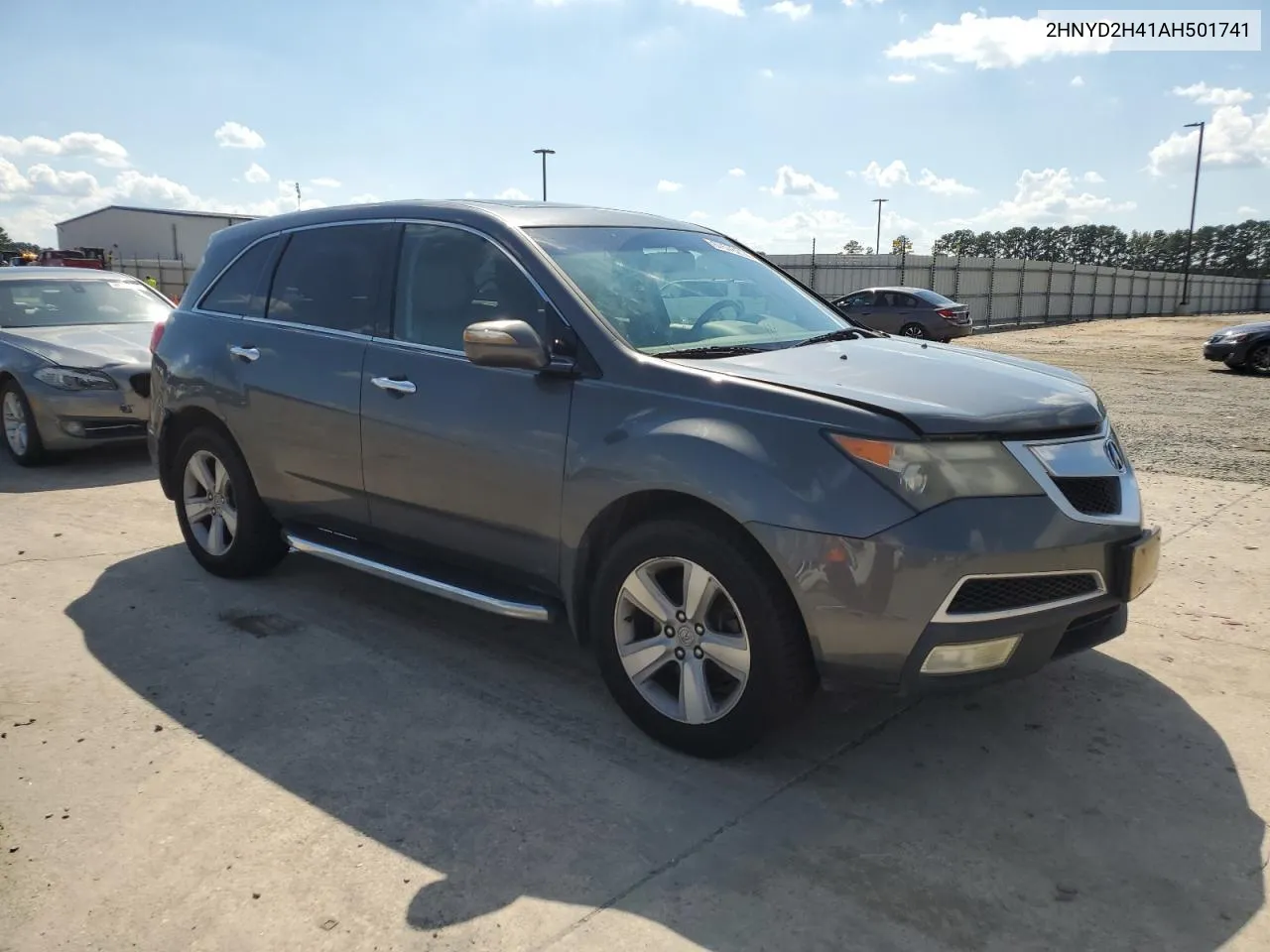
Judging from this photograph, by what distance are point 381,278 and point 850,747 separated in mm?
2698

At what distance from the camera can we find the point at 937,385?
3.09m

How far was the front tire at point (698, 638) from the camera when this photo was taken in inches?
115

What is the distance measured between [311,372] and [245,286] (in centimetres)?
92

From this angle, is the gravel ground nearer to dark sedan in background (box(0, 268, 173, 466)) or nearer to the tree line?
dark sedan in background (box(0, 268, 173, 466))

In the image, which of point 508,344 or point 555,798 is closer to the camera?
point 555,798

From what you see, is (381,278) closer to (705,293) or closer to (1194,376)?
(705,293)

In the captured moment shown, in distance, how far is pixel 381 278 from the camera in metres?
4.18

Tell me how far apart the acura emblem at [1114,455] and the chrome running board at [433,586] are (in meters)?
1.98

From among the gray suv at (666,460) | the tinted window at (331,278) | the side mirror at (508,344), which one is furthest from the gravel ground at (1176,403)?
the tinted window at (331,278)

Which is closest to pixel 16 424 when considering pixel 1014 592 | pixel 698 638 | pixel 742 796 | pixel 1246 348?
pixel 698 638

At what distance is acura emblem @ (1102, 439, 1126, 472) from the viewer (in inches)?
125

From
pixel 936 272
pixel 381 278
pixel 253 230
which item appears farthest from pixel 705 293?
pixel 936 272

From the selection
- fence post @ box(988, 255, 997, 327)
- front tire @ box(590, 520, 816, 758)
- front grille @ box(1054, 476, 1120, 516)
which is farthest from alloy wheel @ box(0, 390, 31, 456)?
fence post @ box(988, 255, 997, 327)

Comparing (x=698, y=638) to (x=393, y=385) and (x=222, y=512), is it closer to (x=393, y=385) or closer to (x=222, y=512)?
(x=393, y=385)
